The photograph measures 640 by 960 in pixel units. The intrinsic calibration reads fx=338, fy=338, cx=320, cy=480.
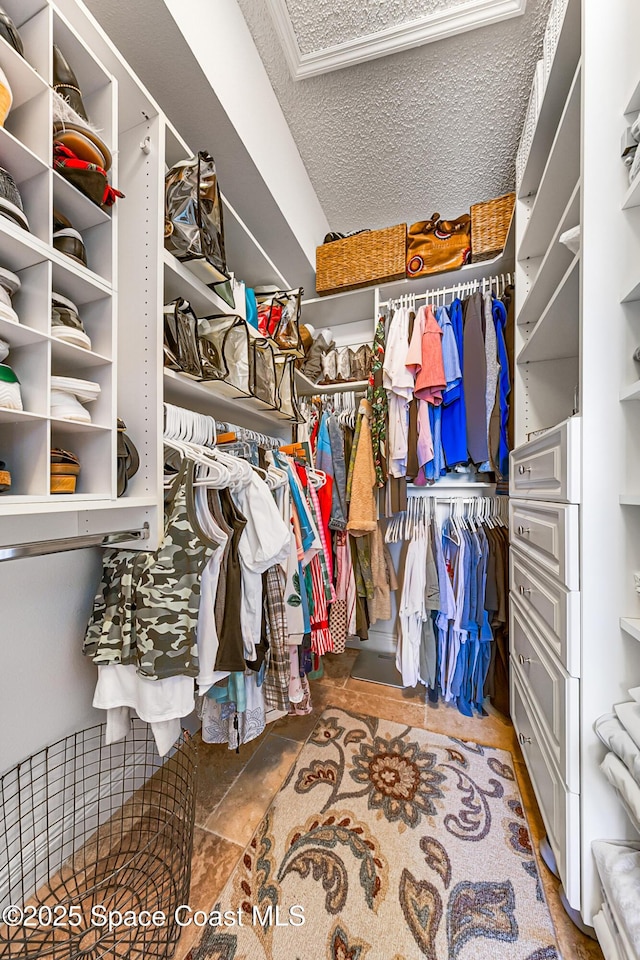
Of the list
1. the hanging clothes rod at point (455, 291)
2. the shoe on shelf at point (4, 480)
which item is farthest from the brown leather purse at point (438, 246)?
the shoe on shelf at point (4, 480)

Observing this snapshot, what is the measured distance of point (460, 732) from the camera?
59.5 inches

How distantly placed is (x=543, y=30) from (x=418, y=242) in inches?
29.7

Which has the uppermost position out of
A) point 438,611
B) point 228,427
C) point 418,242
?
point 418,242

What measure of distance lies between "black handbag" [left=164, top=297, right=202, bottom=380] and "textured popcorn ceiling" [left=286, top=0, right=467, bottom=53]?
1.20 meters

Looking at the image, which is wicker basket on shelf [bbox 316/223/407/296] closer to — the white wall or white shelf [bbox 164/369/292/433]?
white shelf [bbox 164/369/292/433]

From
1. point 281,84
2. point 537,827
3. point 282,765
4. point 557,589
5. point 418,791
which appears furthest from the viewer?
point 281,84

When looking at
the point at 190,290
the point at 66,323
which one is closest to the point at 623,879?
the point at 66,323

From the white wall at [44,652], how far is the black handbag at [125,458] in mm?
340

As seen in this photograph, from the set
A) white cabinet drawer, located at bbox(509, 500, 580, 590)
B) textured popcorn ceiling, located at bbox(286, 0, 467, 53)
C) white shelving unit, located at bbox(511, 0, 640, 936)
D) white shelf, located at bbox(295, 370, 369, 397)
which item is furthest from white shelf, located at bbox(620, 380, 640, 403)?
textured popcorn ceiling, located at bbox(286, 0, 467, 53)

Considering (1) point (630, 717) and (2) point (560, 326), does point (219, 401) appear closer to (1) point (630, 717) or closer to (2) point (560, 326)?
(2) point (560, 326)

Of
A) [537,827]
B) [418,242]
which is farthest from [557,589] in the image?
[418,242]

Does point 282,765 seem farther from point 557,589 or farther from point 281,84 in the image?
point 281,84

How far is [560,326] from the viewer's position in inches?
46.6

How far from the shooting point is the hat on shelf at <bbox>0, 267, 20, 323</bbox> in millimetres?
573
